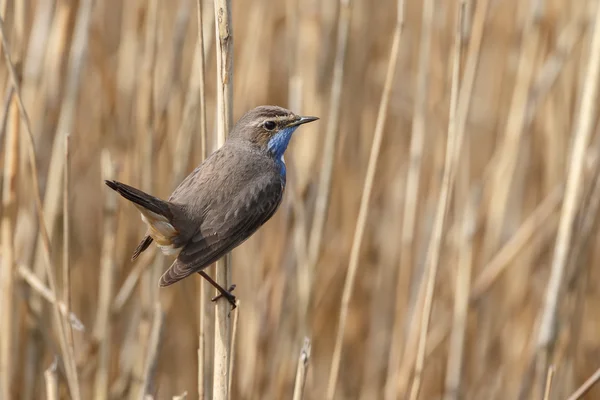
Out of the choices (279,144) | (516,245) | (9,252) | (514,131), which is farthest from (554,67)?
(9,252)

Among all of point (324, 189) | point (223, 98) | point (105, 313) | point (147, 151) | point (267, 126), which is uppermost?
point (223, 98)

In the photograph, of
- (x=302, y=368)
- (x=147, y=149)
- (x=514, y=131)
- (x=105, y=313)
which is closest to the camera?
(x=302, y=368)

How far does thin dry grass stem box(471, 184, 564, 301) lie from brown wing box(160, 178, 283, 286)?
121 centimetres

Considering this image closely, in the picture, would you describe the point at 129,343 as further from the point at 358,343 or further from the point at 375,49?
the point at 375,49

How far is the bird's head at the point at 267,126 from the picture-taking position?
2354mm

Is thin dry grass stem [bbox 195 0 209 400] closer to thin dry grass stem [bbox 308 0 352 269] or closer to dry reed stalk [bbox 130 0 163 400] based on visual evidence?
dry reed stalk [bbox 130 0 163 400]

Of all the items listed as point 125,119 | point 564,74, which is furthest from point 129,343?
point 564,74

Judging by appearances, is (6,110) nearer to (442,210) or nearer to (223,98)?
(223,98)

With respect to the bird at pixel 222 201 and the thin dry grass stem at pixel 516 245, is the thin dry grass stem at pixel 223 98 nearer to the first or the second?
the bird at pixel 222 201

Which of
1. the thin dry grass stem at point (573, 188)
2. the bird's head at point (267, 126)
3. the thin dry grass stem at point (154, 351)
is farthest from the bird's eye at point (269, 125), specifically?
the thin dry grass stem at point (573, 188)

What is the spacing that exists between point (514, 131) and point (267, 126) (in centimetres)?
116

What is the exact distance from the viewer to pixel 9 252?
2.38 metres

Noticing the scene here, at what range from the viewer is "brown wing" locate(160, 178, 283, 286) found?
1.97 meters

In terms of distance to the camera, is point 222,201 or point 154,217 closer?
point 154,217
